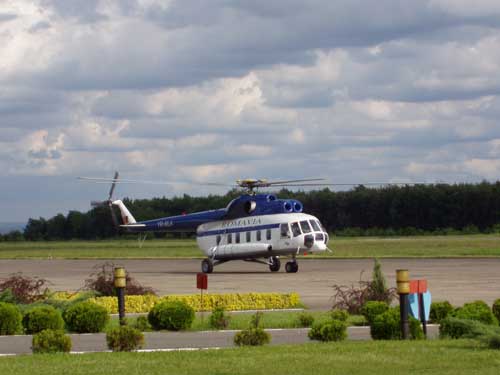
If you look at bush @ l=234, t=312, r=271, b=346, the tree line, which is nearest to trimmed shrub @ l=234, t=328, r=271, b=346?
bush @ l=234, t=312, r=271, b=346

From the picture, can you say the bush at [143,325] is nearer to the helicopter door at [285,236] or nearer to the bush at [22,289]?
the bush at [22,289]

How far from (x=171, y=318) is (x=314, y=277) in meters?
20.2

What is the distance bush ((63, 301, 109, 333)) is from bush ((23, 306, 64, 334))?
2.02ft

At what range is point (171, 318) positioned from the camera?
18438mm

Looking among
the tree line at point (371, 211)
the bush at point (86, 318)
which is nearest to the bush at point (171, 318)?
the bush at point (86, 318)

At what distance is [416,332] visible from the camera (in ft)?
48.8

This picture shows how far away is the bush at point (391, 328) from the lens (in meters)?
14.9

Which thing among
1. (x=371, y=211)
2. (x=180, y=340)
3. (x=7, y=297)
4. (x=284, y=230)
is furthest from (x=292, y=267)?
(x=371, y=211)

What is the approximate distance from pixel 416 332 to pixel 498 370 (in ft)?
10.2

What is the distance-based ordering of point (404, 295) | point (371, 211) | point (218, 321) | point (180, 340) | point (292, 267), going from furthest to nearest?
point (371, 211) < point (292, 267) < point (218, 321) < point (180, 340) < point (404, 295)

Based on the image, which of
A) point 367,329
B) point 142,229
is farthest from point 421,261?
point 367,329

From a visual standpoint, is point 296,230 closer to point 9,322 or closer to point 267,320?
point 267,320

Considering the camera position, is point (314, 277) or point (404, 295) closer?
point (404, 295)

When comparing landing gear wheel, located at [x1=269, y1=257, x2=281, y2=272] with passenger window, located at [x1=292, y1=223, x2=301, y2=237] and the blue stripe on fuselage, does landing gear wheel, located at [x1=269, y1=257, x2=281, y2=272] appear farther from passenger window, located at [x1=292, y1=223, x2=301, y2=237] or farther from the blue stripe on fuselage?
passenger window, located at [x1=292, y1=223, x2=301, y2=237]
